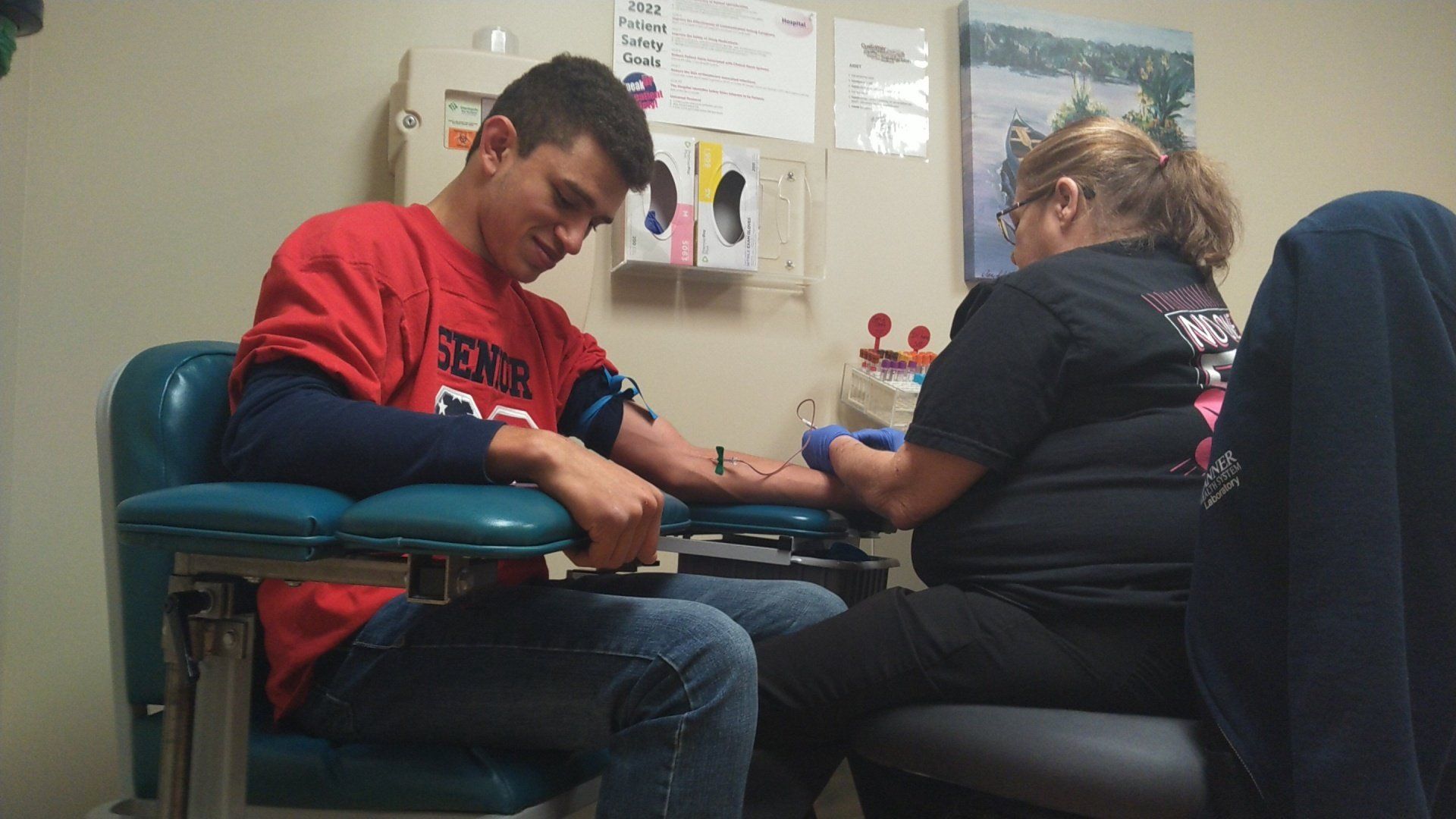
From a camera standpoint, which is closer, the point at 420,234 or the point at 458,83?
the point at 420,234

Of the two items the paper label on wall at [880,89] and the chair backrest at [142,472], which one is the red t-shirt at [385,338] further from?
the paper label on wall at [880,89]

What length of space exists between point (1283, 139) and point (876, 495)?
1893 millimetres

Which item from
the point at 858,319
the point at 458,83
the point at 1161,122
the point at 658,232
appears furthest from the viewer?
the point at 1161,122

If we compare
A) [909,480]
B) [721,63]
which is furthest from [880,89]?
[909,480]

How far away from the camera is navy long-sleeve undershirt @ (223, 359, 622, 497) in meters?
0.74

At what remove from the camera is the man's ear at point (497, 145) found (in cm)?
116

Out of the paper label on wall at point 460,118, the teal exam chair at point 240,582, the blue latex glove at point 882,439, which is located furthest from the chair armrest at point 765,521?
the paper label on wall at point 460,118

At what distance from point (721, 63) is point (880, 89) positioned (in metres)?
0.37

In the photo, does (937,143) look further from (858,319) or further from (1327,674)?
(1327,674)

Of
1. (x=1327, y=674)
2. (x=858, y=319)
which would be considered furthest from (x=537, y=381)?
(x=858, y=319)

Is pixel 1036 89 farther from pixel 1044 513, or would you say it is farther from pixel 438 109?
pixel 1044 513

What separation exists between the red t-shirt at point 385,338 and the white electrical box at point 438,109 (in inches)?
20.7

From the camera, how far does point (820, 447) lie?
1.40m

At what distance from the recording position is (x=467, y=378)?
1.04 metres
